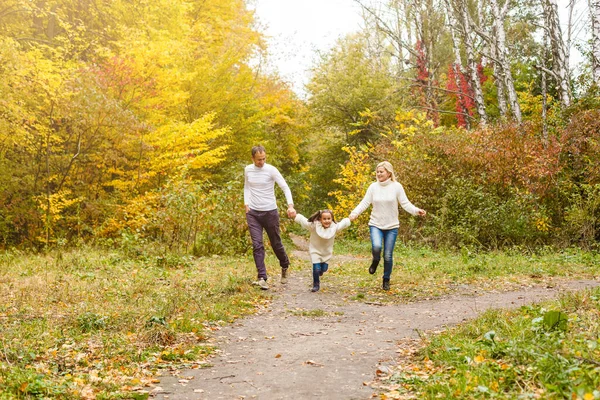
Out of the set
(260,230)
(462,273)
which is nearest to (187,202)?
(260,230)

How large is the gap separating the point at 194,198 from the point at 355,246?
301 inches

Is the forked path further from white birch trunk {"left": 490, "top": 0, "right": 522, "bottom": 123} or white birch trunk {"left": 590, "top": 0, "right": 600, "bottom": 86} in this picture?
white birch trunk {"left": 490, "top": 0, "right": 522, "bottom": 123}

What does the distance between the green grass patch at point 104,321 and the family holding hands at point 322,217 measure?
96 cm

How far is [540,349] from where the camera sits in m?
3.89

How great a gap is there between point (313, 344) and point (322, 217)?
9.89 ft

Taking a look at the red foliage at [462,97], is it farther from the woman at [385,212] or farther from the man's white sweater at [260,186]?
the man's white sweater at [260,186]

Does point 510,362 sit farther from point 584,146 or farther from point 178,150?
point 178,150

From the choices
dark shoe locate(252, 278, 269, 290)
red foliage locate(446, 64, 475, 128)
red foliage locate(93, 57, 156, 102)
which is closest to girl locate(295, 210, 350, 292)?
dark shoe locate(252, 278, 269, 290)

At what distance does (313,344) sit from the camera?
219 inches

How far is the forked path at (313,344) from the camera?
4277mm

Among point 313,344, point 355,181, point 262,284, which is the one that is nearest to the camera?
point 313,344

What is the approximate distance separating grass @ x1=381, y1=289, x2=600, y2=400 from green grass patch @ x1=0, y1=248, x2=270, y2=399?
200cm

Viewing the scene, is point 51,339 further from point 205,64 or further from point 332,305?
point 205,64

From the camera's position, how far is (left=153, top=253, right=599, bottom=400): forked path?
14.0 ft
